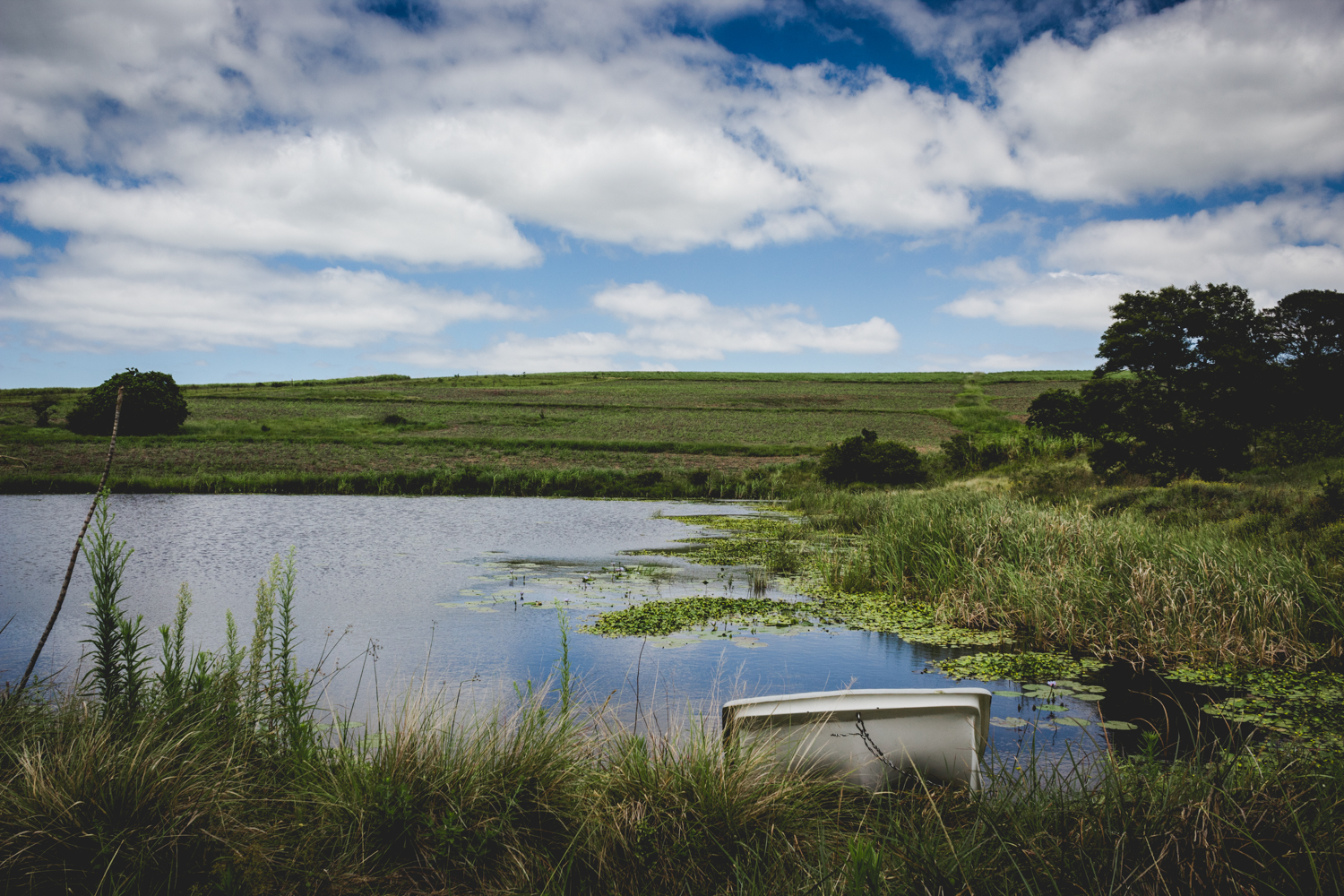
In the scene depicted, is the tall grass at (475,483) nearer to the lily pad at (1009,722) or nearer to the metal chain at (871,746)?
the lily pad at (1009,722)

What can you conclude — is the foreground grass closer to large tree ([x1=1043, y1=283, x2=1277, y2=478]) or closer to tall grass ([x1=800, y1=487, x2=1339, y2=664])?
tall grass ([x1=800, y1=487, x2=1339, y2=664])

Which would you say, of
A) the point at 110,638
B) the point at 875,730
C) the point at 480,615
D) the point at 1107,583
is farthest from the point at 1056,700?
the point at 110,638

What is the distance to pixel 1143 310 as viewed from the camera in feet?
63.5

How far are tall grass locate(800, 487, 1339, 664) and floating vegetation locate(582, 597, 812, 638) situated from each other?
195 cm

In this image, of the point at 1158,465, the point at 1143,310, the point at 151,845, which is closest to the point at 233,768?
the point at 151,845

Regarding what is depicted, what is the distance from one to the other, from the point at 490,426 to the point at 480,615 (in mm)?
39974

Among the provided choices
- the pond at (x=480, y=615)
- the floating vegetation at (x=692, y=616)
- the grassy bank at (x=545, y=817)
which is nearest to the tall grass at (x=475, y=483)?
the pond at (x=480, y=615)

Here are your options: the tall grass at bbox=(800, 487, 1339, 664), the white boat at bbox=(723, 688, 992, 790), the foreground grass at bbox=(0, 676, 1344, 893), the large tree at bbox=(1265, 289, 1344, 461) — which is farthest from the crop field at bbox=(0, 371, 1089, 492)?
the large tree at bbox=(1265, 289, 1344, 461)

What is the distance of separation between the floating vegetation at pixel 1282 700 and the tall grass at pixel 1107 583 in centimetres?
32

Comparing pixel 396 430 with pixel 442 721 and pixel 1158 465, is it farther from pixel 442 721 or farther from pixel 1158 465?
pixel 442 721

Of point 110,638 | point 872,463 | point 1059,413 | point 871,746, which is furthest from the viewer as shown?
point 1059,413

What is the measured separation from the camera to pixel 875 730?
13.5 ft

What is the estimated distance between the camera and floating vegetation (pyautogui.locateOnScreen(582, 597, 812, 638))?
29.0 ft

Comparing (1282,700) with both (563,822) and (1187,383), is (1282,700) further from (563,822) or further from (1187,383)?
(1187,383)
